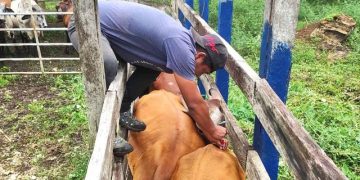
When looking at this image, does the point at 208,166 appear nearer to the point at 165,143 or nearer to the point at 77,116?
the point at 165,143

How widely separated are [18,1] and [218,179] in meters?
8.39

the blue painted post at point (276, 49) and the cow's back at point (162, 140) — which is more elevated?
the blue painted post at point (276, 49)

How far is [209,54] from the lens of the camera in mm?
3000

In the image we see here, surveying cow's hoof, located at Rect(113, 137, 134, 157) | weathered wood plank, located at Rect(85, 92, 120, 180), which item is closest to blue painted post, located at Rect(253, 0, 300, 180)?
cow's hoof, located at Rect(113, 137, 134, 157)

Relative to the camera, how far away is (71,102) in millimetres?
6152

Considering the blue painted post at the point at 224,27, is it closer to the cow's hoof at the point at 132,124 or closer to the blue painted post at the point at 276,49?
the cow's hoof at the point at 132,124

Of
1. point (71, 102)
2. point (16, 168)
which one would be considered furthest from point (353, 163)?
point (71, 102)

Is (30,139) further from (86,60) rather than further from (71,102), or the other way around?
(86,60)

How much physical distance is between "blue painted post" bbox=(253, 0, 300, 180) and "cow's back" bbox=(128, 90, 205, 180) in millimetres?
544

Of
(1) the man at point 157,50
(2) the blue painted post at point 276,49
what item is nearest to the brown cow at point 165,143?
(1) the man at point 157,50

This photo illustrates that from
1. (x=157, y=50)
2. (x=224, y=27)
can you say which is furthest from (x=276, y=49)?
(x=224, y=27)

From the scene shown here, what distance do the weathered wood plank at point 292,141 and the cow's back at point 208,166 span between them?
0.43 m

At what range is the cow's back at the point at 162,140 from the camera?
2811mm

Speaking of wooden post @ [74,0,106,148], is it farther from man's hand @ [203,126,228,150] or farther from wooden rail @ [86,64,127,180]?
man's hand @ [203,126,228,150]
